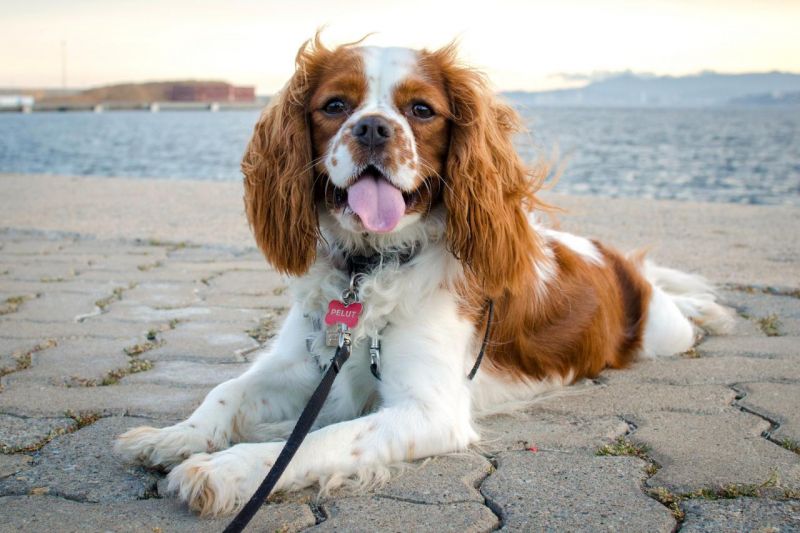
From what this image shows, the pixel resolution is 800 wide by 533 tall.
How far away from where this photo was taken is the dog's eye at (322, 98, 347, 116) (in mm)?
2963

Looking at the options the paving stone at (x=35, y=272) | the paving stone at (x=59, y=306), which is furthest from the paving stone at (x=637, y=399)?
Answer: the paving stone at (x=35, y=272)

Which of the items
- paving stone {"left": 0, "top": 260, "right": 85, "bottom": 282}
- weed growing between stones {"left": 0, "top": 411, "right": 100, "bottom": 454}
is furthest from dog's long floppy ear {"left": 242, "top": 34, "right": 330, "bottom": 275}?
paving stone {"left": 0, "top": 260, "right": 85, "bottom": 282}

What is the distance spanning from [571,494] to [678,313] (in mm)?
2067

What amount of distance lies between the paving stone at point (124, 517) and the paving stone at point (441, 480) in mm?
310

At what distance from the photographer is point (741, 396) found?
11.1 ft

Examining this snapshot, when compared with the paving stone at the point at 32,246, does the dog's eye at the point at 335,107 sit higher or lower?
higher

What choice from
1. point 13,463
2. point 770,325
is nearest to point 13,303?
point 13,463

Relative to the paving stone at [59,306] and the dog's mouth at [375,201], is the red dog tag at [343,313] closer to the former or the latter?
the dog's mouth at [375,201]

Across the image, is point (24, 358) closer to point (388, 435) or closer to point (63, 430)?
point (63, 430)

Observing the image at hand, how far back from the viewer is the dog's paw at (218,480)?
2283mm

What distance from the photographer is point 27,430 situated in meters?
2.91

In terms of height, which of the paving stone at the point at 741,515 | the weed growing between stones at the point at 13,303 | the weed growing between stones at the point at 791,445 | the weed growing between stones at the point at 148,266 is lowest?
the weed growing between stones at the point at 148,266

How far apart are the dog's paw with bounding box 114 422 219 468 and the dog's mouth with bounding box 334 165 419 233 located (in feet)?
2.98

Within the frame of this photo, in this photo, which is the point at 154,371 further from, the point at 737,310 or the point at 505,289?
the point at 737,310
